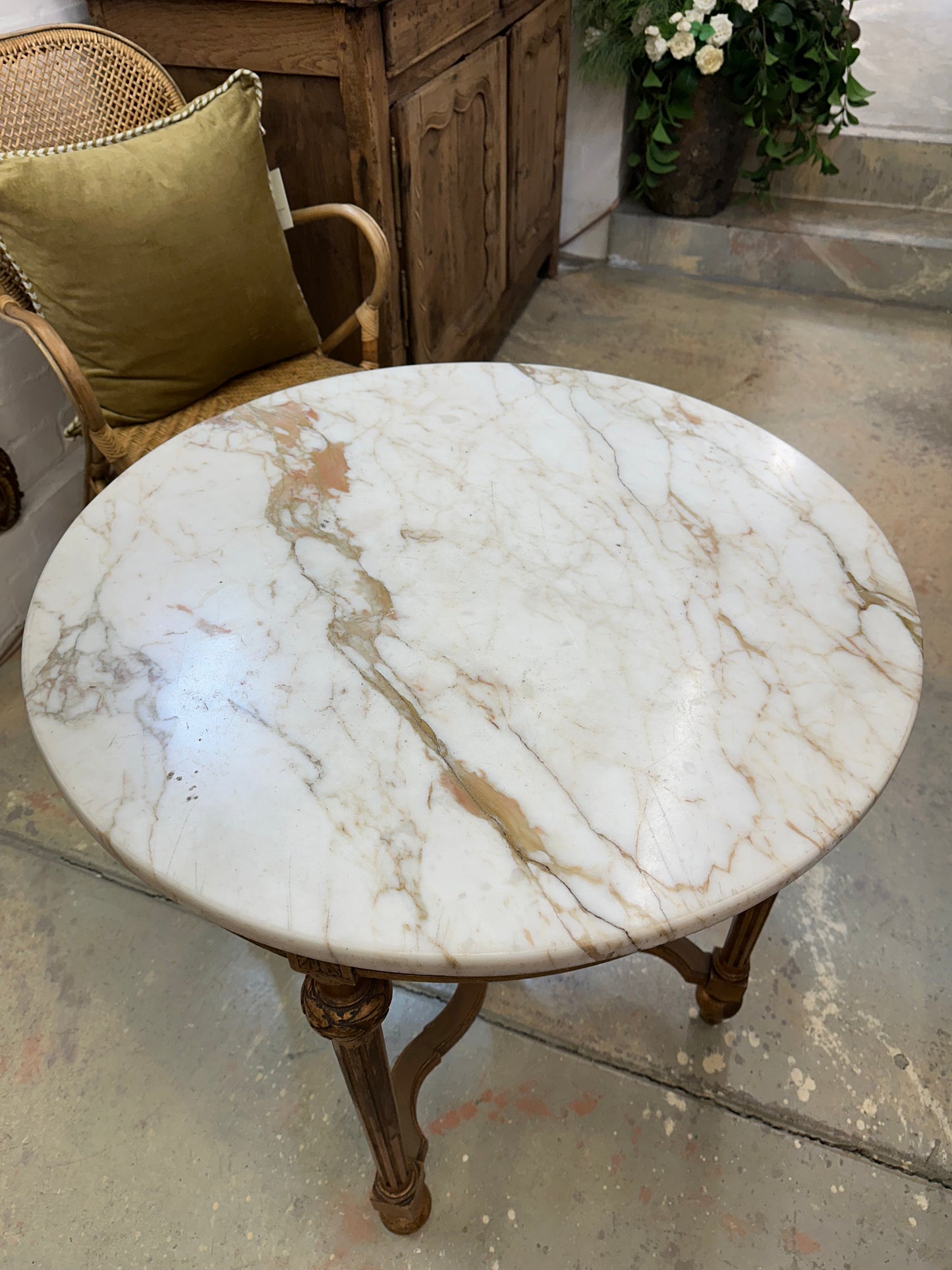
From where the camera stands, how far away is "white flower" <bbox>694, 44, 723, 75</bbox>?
234cm

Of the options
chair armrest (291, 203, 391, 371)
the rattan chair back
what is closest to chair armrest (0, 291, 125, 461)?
the rattan chair back

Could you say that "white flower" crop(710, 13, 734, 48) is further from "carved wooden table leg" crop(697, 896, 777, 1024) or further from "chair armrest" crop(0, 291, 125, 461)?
"carved wooden table leg" crop(697, 896, 777, 1024)

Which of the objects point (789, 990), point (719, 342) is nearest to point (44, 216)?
point (789, 990)

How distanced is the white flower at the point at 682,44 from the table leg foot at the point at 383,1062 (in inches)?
97.5

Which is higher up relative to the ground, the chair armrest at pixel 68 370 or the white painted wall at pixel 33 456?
the chair armrest at pixel 68 370

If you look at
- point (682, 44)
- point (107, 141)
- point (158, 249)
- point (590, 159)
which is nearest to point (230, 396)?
point (158, 249)

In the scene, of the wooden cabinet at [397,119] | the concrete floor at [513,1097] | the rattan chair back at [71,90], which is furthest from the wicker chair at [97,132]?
the concrete floor at [513,1097]

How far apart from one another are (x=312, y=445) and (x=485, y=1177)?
94 cm

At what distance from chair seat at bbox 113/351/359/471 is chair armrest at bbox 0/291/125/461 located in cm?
5

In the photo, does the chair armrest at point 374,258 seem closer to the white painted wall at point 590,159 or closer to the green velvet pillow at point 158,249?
the green velvet pillow at point 158,249

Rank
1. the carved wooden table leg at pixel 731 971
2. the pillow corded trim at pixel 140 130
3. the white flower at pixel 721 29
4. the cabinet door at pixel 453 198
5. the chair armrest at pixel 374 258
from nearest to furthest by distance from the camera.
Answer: the carved wooden table leg at pixel 731 971, the pillow corded trim at pixel 140 130, the chair armrest at pixel 374 258, the cabinet door at pixel 453 198, the white flower at pixel 721 29

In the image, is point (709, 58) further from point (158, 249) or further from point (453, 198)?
point (158, 249)

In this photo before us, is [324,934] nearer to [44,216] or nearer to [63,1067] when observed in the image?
[63,1067]

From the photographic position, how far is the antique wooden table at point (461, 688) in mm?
660
